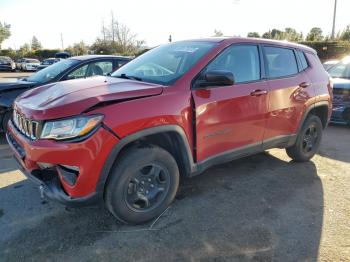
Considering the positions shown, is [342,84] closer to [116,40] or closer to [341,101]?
[341,101]

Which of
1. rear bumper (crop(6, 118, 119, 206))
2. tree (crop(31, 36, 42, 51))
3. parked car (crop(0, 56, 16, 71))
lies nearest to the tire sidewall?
rear bumper (crop(6, 118, 119, 206))

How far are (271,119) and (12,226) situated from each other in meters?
3.10

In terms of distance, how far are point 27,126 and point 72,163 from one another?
2.13 ft

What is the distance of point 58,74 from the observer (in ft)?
20.6

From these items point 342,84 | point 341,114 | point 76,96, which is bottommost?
point 341,114

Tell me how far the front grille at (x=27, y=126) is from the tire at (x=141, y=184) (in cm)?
72

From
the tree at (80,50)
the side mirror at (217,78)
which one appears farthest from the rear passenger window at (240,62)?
the tree at (80,50)

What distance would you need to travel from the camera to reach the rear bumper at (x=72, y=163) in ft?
9.08

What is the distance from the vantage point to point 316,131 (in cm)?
530

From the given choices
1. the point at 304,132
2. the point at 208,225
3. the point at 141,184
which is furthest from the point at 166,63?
the point at 304,132

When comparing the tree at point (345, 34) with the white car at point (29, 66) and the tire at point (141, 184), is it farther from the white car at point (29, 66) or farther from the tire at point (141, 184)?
the tire at point (141, 184)

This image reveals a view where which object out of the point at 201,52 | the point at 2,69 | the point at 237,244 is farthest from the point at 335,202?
the point at 2,69

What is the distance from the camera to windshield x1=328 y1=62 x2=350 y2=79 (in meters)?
8.42

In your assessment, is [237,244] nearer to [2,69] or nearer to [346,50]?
[346,50]
